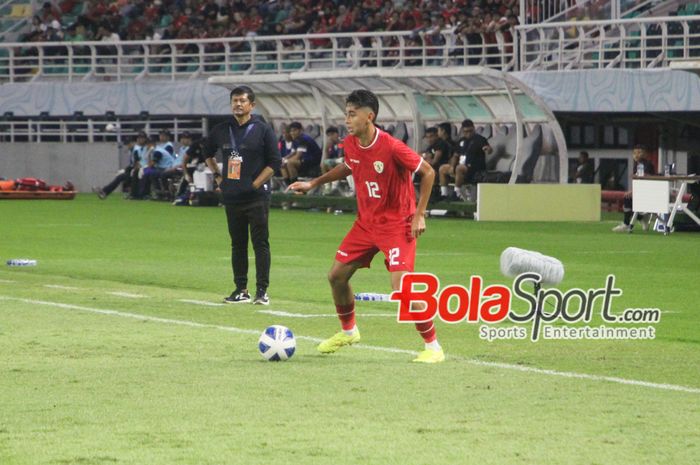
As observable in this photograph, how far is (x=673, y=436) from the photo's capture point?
320 inches

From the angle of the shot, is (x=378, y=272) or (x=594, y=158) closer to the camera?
(x=378, y=272)

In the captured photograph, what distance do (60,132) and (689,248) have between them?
30489mm

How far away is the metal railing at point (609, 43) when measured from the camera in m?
34.0

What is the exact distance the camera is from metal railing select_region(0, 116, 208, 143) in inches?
1923

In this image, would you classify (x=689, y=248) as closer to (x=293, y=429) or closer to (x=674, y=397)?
(x=674, y=397)

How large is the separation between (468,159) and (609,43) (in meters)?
5.75

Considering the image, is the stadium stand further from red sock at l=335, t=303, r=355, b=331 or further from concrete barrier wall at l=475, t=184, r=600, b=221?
red sock at l=335, t=303, r=355, b=331

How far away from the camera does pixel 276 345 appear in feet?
36.3

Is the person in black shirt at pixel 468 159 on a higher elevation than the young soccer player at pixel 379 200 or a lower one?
lower

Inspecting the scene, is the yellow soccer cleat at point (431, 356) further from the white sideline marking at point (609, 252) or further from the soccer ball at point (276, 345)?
the white sideline marking at point (609, 252)

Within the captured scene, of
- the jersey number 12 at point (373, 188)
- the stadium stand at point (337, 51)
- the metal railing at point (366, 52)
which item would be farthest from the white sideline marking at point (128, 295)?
the metal railing at point (366, 52)

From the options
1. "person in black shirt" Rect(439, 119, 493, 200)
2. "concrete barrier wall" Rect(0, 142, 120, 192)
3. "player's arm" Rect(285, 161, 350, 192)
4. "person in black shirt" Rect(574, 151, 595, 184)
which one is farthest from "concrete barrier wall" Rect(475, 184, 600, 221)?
"concrete barrier wall" Rect(0, 142, 120, 192)

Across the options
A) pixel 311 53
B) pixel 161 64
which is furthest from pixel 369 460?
pixel 161 64

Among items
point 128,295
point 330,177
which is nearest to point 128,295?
point 128,295
